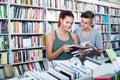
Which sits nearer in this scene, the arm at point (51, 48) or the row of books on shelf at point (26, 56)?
the arm at point (51, 48)

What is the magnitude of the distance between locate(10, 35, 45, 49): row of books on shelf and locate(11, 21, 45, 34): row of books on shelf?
0.42ft

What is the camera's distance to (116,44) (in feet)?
25.9

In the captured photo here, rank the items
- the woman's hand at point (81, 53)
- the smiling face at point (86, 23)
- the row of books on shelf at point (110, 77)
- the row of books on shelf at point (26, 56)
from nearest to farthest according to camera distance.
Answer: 1. the row of books on shelf at point (110, 77)
2. the woman's hand at point (81, 53)
3. the smiling face at point (86, 23)
4. the row of books on shelf at point (26, 56)

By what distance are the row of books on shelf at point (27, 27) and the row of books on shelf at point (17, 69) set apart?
0.72 meters

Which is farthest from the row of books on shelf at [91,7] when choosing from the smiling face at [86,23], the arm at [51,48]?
the arm at [51,48]

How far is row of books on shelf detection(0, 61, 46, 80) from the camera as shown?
4.64 meters

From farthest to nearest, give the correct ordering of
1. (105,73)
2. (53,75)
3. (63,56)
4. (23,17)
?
1. (23,17)
2. (63,56)
3. (105,73)
4. (53,75)

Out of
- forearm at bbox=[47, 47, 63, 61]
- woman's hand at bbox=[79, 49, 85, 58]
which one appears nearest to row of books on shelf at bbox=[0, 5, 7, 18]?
forearm at bbox=[47, 47, 63, 61]

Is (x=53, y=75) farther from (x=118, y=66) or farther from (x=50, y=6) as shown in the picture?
(x=50, y=6)

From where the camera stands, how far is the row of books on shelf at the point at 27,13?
4.88 metres

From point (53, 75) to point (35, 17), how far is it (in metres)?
3.90

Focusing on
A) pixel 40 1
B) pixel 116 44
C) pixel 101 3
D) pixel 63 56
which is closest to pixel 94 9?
pixel 101 3

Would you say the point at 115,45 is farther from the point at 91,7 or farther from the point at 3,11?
the point at 3,11

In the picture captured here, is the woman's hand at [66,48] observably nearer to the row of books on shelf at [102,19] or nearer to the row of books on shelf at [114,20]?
the row of books on shelf at [102,19]
